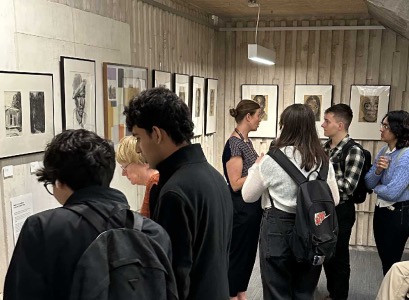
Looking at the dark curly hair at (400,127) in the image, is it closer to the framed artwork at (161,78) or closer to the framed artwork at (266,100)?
the framed artwork at (161,78)

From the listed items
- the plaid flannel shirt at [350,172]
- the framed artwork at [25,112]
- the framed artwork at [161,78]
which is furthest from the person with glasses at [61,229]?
the framed artwork at [161,78]

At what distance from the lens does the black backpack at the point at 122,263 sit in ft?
4.08

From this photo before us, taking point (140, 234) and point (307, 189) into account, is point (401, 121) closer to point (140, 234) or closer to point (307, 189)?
point (307, 189)

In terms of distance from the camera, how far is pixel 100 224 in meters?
1.29

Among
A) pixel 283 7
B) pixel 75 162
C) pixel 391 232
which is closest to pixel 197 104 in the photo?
pixel 283 7

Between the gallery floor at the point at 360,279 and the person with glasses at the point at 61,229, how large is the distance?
329 cm

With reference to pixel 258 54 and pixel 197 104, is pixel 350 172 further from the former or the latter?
pixel 197 104

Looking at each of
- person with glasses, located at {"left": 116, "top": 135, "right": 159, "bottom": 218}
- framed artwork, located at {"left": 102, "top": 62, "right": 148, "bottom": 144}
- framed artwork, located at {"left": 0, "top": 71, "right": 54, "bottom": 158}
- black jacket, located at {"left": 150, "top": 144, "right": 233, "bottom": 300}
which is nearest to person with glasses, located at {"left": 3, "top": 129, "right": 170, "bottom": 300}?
black jacket, located at {"left": 150, "top": 144, "right": 233, "bottom": 300}

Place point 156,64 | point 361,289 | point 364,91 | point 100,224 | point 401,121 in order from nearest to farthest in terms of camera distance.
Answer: point 100,224 → point 401,121 → point 156,64 → point 361,289 → point 364,91

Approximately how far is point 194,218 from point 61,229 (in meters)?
0.50

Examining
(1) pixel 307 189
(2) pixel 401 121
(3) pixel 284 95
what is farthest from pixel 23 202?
(3) pixel 284 95

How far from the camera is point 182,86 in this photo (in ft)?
15.4

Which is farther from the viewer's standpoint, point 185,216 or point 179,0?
point 179,0

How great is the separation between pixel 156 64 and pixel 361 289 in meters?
2.99
